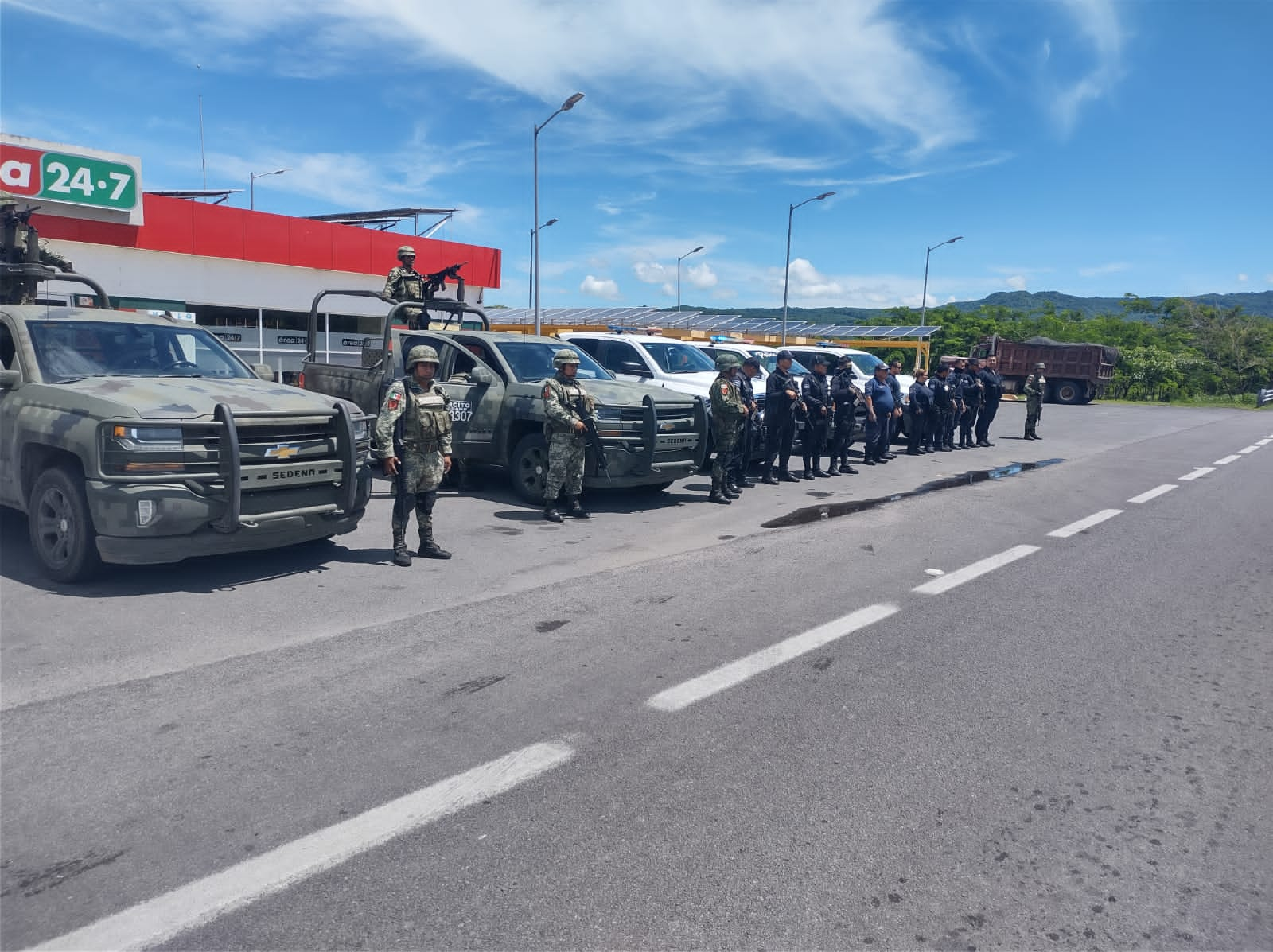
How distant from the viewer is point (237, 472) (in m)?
5.85

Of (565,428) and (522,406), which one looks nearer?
(565,428)

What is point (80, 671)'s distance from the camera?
15.1 ft

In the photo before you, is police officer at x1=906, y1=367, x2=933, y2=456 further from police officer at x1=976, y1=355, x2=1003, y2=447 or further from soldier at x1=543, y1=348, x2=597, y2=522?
soldier at x1=543, y1=348, x2=597, y2=522

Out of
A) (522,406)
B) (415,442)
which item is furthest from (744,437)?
(415,442)

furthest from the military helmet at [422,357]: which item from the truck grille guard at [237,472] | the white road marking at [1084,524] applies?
the white road marking at [1084,524]

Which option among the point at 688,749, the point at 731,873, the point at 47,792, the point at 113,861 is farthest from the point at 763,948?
the point at 47,792

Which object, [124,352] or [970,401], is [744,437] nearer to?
[124,352]

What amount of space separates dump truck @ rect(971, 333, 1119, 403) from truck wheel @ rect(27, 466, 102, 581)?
123 ft

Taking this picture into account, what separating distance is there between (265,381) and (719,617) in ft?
13.3

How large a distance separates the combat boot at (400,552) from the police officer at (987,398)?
47.5 ft

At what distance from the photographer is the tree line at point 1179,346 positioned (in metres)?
47.7

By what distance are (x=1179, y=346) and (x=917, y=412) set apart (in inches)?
1906

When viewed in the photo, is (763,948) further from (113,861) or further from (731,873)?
(113,861)

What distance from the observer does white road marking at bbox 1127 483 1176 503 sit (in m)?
11.8
